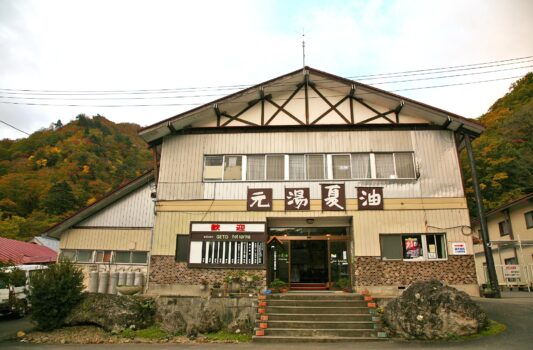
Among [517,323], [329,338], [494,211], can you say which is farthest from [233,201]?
[494,211]

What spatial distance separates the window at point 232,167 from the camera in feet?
46.8

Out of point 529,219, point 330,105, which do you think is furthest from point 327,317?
point 529,219

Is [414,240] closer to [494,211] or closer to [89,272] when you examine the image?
[89,272]

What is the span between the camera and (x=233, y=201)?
45.5ft

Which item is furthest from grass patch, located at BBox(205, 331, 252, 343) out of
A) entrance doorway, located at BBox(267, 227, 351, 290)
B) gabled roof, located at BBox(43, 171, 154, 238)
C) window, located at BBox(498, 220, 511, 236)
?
window, located at BBox(498, 220, 511, 236)

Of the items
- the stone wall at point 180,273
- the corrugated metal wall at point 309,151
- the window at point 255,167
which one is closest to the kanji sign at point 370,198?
the corrugated metal wall at point 309,151

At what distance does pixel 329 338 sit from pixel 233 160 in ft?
24.8

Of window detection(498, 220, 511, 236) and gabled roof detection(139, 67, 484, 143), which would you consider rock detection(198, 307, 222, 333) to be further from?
window detection(498, 220, 511, 236)

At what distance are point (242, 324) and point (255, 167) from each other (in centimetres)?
592

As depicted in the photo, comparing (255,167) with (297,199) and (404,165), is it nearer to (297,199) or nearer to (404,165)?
(297,199)

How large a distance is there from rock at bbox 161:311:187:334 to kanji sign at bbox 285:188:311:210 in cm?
535

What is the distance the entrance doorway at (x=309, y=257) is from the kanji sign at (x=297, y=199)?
1109mm

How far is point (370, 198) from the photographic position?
44.5 feet

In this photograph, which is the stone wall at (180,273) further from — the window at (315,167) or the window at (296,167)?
the window at (315,167)
